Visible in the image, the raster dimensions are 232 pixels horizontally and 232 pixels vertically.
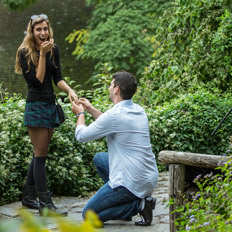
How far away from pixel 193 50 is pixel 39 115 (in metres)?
6.34

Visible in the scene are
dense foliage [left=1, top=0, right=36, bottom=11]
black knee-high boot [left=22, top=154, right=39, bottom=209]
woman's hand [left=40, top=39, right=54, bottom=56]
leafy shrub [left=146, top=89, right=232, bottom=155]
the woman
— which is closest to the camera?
dense foliage [left=1, top=0, right=36, bottom=11]

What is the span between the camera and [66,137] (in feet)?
19.5

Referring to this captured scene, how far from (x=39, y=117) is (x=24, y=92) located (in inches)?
634

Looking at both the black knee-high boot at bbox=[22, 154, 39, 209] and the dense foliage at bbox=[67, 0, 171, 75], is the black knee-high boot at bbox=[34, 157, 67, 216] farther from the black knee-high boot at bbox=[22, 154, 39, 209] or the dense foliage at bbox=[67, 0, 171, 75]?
the dense foliage at bbox=[67, 0, 171, 75]

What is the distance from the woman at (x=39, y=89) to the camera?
14.4 ft

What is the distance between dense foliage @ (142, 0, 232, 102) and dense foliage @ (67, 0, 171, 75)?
251 inches

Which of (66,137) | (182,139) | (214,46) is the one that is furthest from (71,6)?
(66,137)

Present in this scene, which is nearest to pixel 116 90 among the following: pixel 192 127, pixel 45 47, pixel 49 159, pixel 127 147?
pixel 127 147

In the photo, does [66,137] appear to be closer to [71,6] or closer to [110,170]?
[110,170]

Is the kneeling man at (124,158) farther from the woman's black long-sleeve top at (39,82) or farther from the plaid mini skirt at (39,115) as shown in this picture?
the woman's black long-sleeve top at (39,82)

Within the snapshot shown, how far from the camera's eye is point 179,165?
11.7 feet

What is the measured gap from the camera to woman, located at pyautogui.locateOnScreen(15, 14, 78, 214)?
439 centimetres

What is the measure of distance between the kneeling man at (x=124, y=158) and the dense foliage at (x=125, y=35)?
1377 cm

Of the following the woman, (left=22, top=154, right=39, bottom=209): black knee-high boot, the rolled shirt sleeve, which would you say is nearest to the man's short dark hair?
the rolled shirt sleeve
